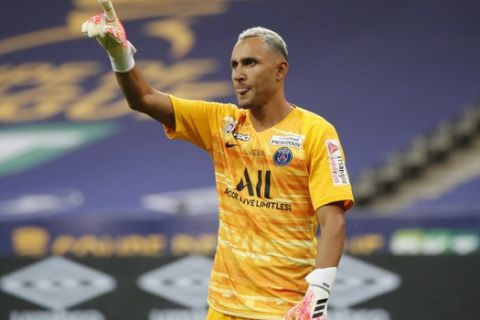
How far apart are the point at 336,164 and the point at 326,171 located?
2.3 inches

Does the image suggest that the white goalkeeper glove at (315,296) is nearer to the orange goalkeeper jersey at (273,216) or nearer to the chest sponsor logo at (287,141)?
the orange goalkeeper jersey at (273,216)

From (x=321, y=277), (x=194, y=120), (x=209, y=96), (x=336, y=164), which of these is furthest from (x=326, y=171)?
(x=209, y=96)

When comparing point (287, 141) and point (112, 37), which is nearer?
point (112, 37)

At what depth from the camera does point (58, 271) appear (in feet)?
26.6

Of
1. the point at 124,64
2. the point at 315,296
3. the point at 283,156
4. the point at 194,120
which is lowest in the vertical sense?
the point at 315,296

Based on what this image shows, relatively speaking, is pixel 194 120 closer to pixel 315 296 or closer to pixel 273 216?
pixel 273 216

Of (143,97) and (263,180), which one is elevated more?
(143,97)

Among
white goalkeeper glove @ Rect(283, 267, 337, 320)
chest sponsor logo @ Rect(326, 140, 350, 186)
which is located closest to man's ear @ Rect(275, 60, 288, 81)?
chest sponsor logo @ Rect(326, 140, 350, 186)

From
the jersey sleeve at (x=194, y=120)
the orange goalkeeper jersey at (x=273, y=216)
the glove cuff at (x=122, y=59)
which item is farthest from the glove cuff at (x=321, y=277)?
the glove cuff at (x=122, y=59)

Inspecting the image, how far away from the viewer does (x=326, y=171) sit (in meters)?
4.76

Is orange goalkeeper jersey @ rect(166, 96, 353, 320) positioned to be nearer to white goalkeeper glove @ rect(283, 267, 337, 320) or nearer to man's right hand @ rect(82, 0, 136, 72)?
white goalkeeper glove @ rect(283, 267, 337, 320)

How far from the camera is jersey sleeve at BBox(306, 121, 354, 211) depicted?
473cm

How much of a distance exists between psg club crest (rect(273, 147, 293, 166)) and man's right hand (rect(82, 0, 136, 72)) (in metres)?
0.76

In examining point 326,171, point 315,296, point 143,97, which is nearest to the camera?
point 315,296
